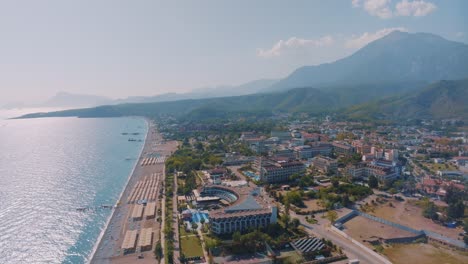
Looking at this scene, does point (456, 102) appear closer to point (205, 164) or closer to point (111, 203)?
point (205, 164)

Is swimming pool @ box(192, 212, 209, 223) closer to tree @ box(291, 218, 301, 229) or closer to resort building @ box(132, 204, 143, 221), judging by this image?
resort building @ box(132, 204, 143, 221)

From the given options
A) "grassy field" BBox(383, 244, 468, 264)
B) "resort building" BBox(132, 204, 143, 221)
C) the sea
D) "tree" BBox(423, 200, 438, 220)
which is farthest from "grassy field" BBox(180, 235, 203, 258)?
"tree" BBox(423, 200, 438, 220)

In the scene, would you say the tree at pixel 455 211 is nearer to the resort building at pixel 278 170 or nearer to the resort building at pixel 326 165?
the resort building at pixel 326 165

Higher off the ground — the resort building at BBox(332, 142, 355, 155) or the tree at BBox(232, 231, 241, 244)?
the tree at BBox(232, 231, 241, 244)

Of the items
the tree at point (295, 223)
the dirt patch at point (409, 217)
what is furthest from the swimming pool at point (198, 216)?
the dirt patch at point (409, 217)

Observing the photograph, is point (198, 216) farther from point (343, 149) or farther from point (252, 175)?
point (343, 149)

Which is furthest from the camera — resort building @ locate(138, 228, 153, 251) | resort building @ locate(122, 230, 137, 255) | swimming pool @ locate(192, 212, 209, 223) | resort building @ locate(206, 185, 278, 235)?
swimming pool @ locate(192, 212, 209, 223)

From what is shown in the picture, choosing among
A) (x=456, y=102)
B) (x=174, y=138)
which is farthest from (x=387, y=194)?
(x=456, y=102)
